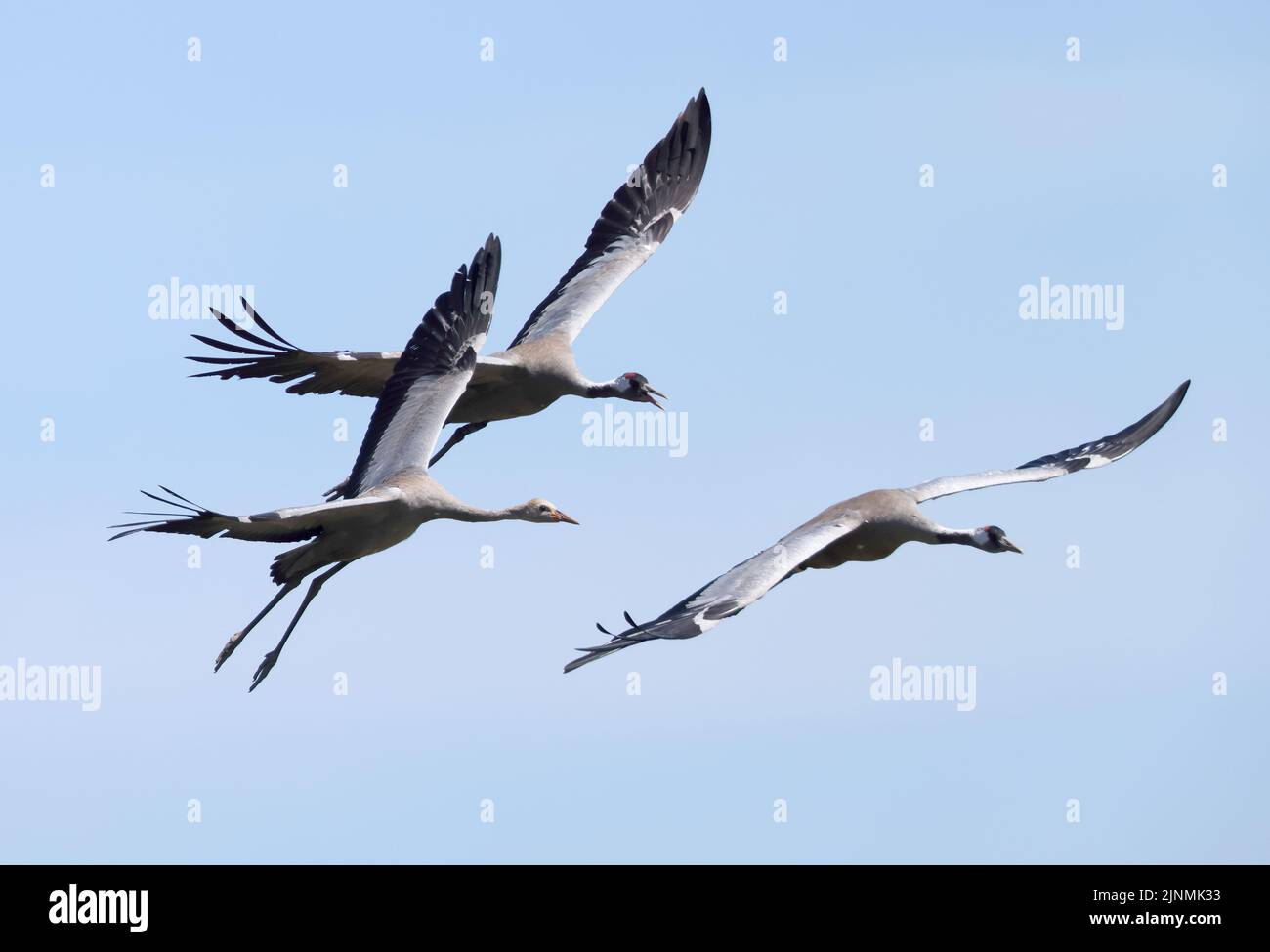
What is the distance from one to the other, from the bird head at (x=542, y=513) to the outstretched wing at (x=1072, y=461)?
2950 millimetres

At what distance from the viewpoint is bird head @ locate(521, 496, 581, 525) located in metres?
19.4

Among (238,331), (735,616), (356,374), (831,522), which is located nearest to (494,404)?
(356,374)

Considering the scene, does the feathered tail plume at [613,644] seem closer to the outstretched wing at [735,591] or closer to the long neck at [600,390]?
the outstretched wing at [735,591]

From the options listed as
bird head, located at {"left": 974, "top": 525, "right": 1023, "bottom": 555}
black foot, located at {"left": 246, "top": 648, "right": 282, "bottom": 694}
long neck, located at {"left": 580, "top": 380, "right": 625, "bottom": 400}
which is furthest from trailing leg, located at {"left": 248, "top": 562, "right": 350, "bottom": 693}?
bird head, located at {"left": 974, "top": 525, "right": 1023, "bottom": 555}

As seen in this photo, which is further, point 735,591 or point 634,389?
point 634,389

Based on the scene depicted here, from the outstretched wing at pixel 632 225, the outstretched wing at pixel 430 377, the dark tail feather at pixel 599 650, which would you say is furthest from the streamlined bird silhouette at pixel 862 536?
the outstretched wing at pixel 632 225

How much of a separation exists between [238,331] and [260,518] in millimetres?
3333

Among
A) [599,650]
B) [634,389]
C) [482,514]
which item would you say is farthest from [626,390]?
[599,650]

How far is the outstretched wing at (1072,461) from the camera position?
19.8m

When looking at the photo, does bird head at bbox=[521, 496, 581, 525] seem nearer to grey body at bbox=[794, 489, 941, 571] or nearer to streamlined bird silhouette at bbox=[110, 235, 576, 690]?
streamlined bird silhouette at bbox=[110, 235, 576, 690]

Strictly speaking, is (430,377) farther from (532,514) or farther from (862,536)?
(862,536)

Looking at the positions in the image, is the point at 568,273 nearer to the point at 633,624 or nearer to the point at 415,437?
the point at 415,437

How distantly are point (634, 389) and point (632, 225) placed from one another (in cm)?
256

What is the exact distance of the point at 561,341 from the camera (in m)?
21.8
